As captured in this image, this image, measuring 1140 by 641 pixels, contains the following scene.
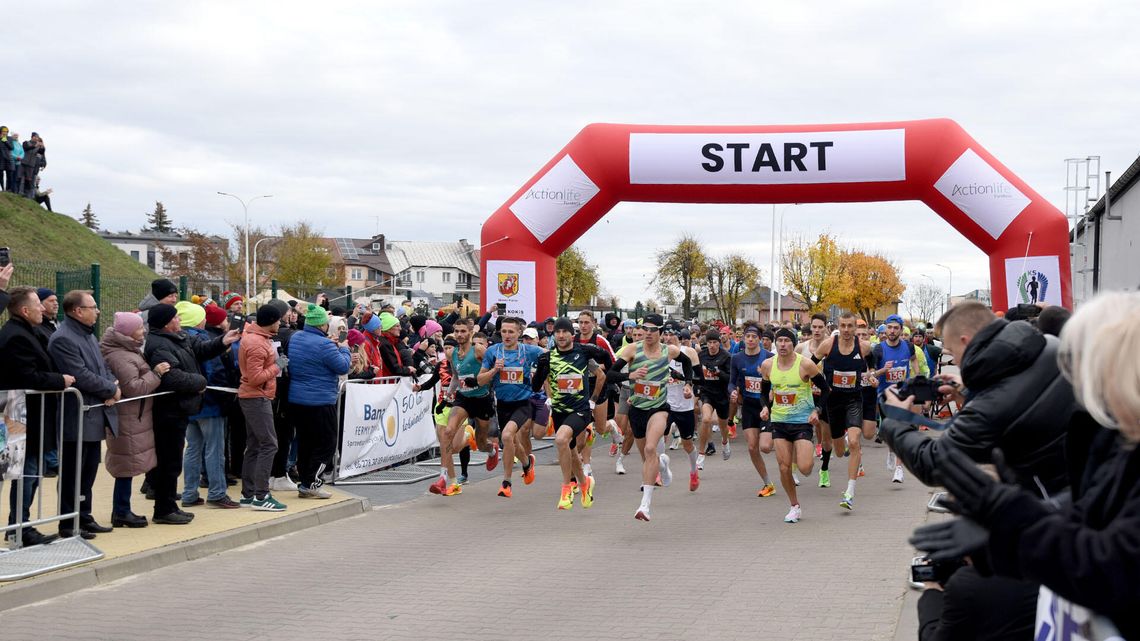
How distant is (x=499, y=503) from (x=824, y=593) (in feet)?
16.7

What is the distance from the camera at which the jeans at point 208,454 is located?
10703mm

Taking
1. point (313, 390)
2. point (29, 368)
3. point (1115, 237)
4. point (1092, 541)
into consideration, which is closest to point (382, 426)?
point (313, 390)

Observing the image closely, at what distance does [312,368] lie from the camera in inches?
451

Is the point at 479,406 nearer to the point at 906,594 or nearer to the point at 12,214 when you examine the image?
the point at 906,594

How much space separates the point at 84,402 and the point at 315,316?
2.96 m

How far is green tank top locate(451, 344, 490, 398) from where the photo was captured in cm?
1223

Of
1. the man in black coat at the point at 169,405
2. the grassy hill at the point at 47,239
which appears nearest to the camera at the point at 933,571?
the man in black coat at the point at 169,405

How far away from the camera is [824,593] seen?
7508 mm

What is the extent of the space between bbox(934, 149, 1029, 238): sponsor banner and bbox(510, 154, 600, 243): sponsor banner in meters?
6.10

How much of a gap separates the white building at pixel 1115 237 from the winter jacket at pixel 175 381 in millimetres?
26895

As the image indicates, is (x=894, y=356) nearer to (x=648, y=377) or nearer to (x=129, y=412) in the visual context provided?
(x=648, y=377)

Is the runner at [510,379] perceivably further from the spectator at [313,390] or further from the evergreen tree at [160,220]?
the evergreen tree at [160,220]

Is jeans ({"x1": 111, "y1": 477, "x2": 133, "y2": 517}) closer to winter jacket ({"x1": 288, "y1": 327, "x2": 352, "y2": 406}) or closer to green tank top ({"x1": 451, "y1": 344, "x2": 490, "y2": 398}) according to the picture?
winter jacket ({"x1": 288, "y1": 327, "x2": 352, "y2": 406})


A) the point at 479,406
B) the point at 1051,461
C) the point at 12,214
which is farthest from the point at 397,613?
the point at 12,214
